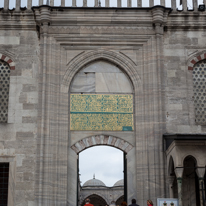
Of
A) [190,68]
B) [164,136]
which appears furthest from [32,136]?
[190,68]

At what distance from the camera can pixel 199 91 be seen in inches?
648

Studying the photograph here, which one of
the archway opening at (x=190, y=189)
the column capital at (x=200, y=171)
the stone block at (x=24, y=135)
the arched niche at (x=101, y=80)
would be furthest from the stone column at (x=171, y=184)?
the stone block at (x=24, y=135)

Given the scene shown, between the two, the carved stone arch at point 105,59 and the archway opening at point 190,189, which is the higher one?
the carved stone arch at point 105,59

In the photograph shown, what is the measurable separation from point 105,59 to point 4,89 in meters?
3.88

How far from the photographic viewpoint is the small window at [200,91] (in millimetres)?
16250

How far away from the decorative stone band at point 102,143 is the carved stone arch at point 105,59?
2.06 metres

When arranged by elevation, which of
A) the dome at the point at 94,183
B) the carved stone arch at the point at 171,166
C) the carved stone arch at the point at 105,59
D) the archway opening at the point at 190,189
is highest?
the carved stone arch at the point at 105,59

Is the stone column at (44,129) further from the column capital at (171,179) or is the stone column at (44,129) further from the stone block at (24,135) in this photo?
the column capital at (171,179)

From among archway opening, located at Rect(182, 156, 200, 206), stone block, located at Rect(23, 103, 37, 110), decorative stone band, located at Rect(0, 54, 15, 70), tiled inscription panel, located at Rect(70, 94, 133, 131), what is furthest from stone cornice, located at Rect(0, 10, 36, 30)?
archway opening, located at Rect(182, 156, 200, 206)

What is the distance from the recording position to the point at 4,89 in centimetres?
1639

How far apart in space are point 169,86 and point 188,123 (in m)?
1.51

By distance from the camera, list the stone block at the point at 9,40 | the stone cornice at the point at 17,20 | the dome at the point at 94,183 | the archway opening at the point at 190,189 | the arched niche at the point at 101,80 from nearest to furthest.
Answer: the archway opening at the point at 190,189 → the arched niche at the point at 101,80 → the stone block at the point at 9,40 → the stone cornice at the point at 17,20 → the dome at the point at 94,183

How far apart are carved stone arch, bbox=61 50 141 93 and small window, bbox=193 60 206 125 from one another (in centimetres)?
217

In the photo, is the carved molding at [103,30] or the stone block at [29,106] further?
the carved molding at [103,30]
